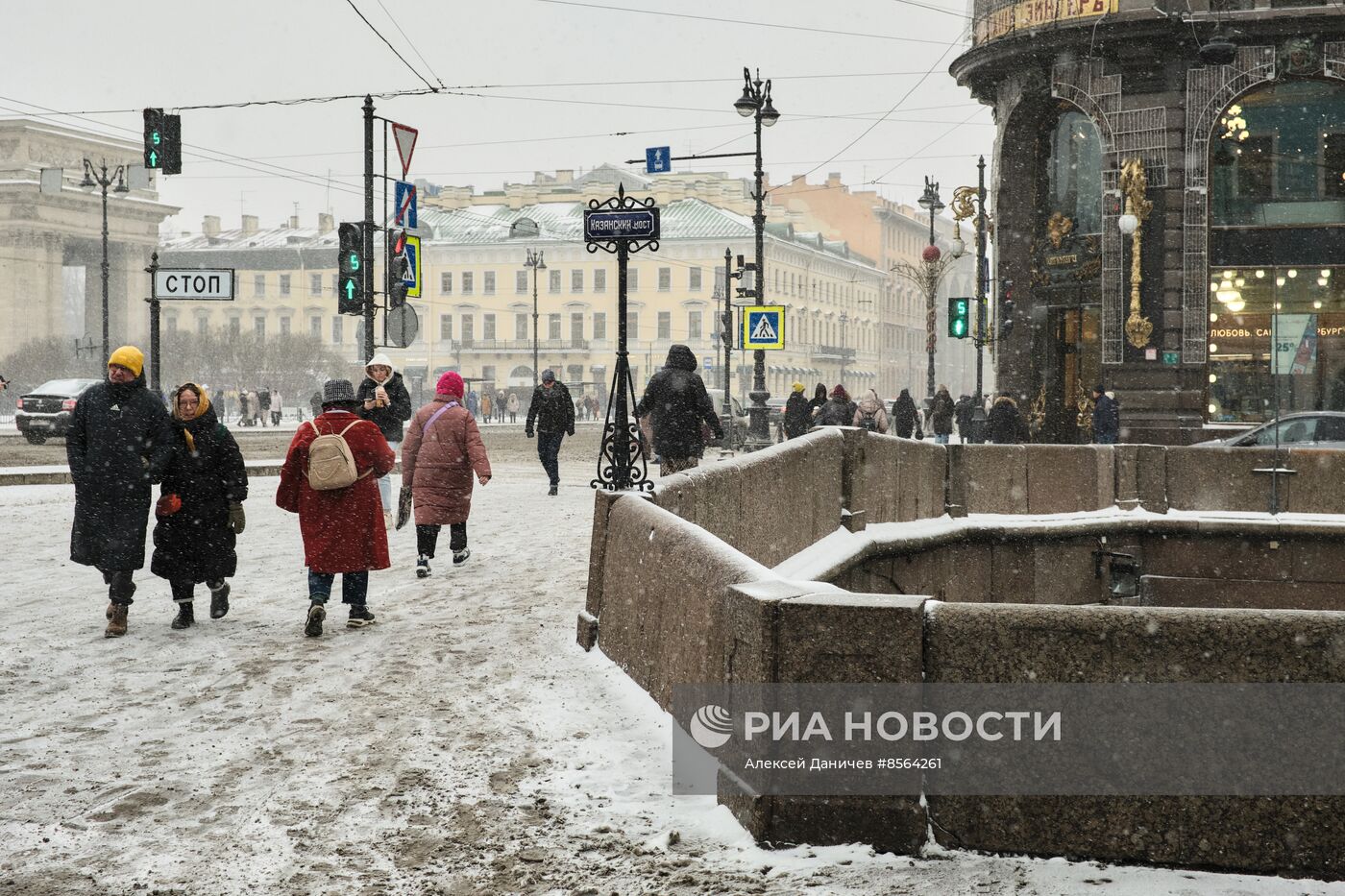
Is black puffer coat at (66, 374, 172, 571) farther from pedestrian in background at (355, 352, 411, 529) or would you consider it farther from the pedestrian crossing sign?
the pedestrian crossing sign

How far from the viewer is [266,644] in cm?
869

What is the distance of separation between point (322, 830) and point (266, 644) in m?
3.66

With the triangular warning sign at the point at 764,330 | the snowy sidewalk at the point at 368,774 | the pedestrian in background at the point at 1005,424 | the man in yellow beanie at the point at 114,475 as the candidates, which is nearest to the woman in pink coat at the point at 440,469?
the snowy sidewalk at the point at 368,774

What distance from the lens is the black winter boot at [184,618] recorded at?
30.3 ft

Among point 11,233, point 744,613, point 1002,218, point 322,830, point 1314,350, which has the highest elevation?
point 11,233

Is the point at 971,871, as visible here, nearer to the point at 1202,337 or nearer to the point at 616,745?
the point at 616,745

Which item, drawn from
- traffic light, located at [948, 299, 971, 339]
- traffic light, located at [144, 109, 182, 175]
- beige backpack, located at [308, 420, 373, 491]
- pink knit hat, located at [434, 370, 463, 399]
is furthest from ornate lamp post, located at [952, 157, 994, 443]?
beige backpack, located at [308, 420, 373, 491]

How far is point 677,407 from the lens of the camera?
44.4 feet

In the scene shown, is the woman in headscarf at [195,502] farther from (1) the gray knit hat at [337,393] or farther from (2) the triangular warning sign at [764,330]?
(2) the triangular warning sign at [764,330]

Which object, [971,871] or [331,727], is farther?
[331,727]

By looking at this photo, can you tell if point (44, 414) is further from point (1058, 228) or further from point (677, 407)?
point (677, 407)

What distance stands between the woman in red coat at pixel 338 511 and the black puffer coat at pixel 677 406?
15.1 feet

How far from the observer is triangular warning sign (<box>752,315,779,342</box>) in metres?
27.3

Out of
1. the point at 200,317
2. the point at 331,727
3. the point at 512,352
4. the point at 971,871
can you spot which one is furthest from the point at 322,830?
the point at 200,317
